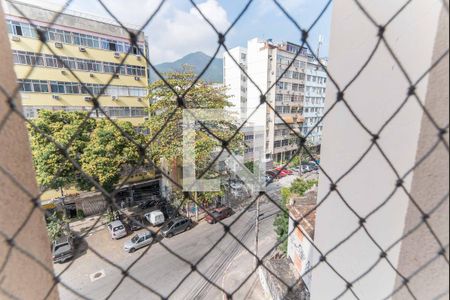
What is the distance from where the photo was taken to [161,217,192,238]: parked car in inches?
202

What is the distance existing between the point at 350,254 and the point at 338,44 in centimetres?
61

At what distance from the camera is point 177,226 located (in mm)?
5426

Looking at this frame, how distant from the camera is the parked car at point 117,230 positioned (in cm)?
515

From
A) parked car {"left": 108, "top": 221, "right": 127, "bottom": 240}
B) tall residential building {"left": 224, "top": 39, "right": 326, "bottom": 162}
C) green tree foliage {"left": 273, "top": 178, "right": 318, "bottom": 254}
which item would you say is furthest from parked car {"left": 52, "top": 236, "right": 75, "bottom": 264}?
tall residential building {"left": 224, "top": 39, "right": 326, "bottom": 162}

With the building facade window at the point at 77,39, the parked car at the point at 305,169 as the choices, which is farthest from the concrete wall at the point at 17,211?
the parked car at the point at 305,169

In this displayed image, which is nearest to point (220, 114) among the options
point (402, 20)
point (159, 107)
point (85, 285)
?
point (159, 107)

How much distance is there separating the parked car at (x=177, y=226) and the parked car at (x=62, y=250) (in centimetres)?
174

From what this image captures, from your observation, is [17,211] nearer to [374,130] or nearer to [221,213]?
[374,130]

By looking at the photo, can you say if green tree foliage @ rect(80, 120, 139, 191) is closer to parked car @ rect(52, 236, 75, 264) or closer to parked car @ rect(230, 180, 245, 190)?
parked car @ rect(52, 236, 75, 264)

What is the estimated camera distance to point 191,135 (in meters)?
4.27

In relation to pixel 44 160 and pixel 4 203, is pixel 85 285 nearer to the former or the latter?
pixel 44 160

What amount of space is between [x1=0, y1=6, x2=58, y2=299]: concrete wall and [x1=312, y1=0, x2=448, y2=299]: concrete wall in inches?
28.3

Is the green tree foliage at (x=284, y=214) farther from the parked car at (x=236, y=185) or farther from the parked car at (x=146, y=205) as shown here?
the parked car at (x=146, y=205)

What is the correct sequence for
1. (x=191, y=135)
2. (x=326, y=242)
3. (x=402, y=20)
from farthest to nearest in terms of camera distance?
(x=191, y=135) → (x=326, y=242) → (x=402, y=20)
